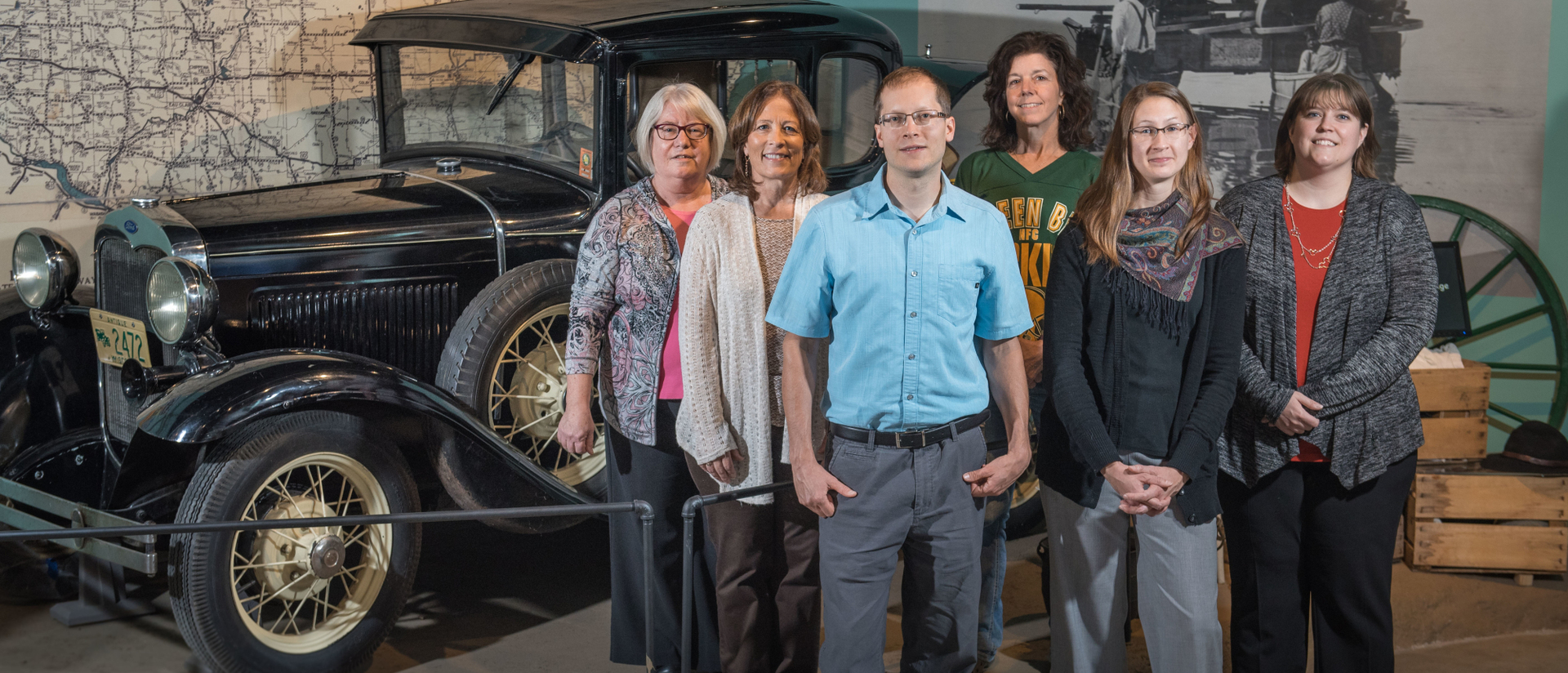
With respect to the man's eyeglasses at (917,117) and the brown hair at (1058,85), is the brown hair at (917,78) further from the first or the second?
the brown hair at (1058,85)

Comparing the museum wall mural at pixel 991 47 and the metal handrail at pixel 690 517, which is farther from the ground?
the museum wall mural at pixel 991 47

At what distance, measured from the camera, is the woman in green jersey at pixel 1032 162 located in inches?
98.3

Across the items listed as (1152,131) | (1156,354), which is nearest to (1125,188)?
(1152,131)

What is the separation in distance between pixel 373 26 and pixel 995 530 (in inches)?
107

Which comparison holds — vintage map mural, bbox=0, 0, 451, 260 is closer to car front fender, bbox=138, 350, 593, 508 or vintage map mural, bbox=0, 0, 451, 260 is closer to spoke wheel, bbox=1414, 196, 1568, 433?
car front fender, bbox=138, 350, 593, 508

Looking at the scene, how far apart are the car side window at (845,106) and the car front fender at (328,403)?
1.46 metres

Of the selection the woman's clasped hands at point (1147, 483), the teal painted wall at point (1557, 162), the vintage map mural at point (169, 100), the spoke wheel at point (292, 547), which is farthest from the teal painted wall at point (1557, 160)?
the vintage map mural at point (169, 100)

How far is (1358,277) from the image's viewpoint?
211 centimetres

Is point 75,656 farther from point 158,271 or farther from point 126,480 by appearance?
point 158,271

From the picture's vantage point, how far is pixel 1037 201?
8.24ft

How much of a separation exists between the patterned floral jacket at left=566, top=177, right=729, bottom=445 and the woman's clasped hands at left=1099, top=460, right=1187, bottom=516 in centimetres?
94

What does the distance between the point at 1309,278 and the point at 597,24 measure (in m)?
2.08

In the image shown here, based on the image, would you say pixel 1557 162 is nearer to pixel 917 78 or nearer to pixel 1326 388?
pixel 1326 388

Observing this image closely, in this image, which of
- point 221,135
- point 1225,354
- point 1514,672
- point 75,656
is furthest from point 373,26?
point 1514,672
